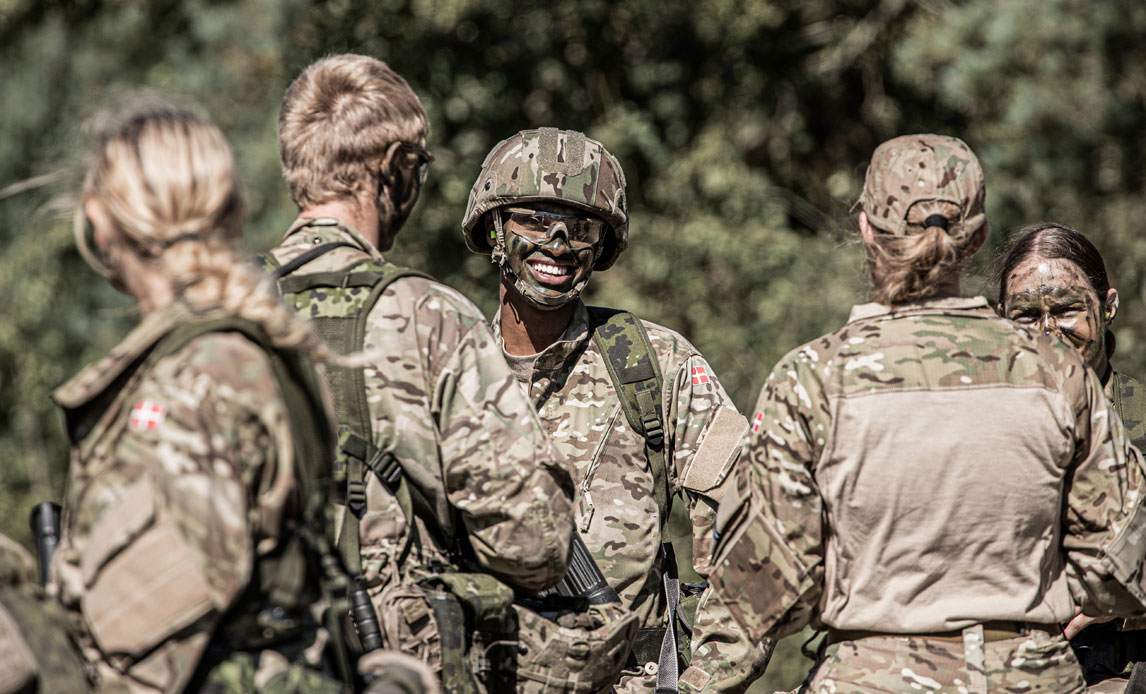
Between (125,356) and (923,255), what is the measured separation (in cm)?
168

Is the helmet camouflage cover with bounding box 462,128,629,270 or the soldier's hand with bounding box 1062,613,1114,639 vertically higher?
the helmet camouflage cover with bounding box 462,128,629,270

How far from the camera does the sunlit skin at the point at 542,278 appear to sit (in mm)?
4258

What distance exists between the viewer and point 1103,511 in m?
3.01

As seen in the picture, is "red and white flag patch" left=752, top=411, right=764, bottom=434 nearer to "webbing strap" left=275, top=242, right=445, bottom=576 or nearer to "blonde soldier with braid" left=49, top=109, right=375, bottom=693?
"webbing strap" left=275, top=242, right=445, bottom=576

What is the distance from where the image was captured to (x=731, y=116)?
13.9 meters

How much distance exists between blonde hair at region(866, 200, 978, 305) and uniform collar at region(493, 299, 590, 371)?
54.5 inches

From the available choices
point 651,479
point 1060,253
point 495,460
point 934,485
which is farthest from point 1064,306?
point 495,460

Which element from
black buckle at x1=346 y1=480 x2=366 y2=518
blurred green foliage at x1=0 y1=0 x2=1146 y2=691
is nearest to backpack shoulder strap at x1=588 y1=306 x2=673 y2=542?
black buckle at x1=346 y1=480 x2=366 y2=518

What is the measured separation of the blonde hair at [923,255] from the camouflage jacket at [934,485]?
0.04m

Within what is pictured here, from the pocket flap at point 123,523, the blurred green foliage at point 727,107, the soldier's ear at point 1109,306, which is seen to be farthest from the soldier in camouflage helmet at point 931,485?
the blurred green foliage at point 727,107

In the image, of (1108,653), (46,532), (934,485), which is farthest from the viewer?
(1108,653)

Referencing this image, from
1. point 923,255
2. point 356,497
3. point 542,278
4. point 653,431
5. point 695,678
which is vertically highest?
point 923,255

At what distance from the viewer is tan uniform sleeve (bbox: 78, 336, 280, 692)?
7.22 ft

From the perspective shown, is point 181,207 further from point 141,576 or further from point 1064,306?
point 1064,306
